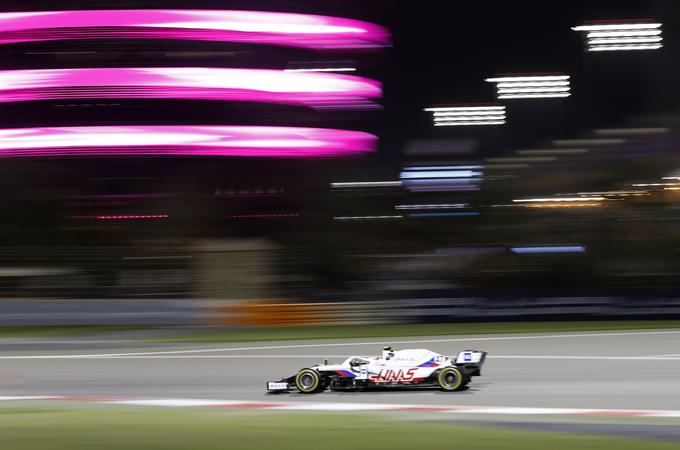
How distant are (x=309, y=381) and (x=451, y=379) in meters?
1.44

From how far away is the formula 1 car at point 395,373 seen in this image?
9359 millimetres

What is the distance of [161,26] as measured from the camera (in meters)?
29.7

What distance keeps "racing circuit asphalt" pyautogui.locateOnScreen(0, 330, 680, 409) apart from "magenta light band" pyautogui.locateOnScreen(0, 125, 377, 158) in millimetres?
12645

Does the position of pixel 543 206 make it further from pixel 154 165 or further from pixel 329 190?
pixel 154 165

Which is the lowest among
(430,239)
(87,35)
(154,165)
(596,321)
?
(596,321)

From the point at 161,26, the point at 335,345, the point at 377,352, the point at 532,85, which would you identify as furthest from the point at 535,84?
the point at 377,352

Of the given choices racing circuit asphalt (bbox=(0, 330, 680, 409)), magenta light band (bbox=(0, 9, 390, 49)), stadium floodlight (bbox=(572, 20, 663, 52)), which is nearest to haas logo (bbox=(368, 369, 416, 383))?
racing circuit asphalt (bbox=(0, 330, 680, 409))

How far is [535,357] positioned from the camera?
13.3m

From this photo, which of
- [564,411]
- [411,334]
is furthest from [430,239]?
[564,411]

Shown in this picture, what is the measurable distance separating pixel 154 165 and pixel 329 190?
6.53m

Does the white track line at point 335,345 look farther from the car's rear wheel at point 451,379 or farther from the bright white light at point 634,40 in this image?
the bright white light at point 634,40

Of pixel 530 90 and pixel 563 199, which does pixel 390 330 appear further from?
pixel 530 90

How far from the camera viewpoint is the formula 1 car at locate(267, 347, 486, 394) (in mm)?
9359

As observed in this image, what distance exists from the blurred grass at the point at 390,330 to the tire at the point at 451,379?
28.2ft
